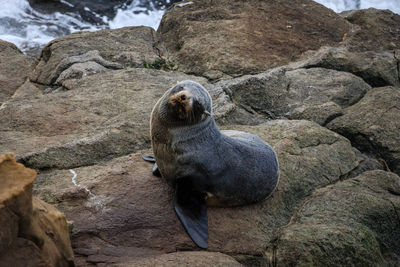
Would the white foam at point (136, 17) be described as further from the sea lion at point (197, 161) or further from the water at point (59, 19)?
the sea lion at point (197, 161)

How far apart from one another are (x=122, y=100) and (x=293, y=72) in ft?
8.95

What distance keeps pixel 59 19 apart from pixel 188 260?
37.2 feet

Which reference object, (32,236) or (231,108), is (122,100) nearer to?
(231,108)

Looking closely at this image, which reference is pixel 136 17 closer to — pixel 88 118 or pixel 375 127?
pixel 88 118

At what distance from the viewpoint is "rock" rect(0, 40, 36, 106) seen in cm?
658

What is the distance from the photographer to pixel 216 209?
372cm

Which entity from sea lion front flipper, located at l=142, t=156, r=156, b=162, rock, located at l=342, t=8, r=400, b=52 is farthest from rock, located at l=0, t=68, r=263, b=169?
rock, located at l=342, t=8, r=400, b=52

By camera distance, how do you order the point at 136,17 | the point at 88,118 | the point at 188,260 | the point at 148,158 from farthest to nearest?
the point at 136,17
the point at 88,118
the point at 148,158
the point at 188,260

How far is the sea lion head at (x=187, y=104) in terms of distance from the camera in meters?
3.44

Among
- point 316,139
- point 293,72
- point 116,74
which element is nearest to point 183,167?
point 316,139

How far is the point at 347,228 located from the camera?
362cm

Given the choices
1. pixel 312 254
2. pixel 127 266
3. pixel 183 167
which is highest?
pixel 183 167

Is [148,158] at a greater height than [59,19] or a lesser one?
greater

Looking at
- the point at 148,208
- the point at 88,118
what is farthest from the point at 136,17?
the point at 148,208
